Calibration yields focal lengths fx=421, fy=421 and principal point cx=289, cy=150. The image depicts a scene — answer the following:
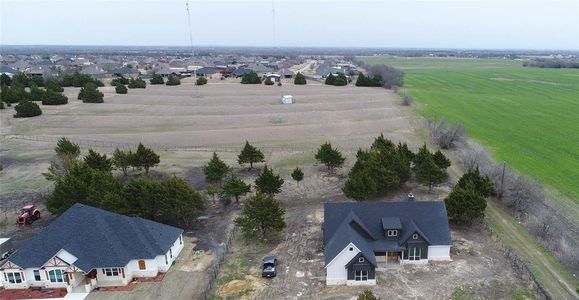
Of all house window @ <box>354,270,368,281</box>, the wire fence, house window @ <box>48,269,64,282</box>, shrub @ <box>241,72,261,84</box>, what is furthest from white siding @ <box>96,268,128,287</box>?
shrub @ <box>241,72,261,84</box>

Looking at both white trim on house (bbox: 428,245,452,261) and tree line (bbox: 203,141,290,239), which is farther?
tree line (bbox: 203,141,290,239)

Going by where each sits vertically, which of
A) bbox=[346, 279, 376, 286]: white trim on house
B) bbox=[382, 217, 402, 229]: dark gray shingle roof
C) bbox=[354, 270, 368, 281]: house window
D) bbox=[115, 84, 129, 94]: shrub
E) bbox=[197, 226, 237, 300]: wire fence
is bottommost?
bbox=[197, 226, 237, 300]: wire fence

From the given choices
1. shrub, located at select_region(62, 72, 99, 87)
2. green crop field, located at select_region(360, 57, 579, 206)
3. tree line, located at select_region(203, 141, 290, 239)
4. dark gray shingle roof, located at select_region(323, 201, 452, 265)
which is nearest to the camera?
dark gray shingle roof, located at select_region(323, 201, 452, 265)

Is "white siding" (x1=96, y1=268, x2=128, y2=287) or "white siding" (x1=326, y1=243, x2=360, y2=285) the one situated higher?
"white siding" (x1=326, y1=243, x2=360, y2=285)

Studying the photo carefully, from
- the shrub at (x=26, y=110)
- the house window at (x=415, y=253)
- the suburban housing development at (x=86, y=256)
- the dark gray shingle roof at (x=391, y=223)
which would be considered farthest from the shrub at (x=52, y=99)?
the house window at (x=415, y=253)

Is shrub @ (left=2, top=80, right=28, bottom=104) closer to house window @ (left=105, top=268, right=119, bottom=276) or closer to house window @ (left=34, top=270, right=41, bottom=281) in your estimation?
house window @ (left=34, top=270, right=41, bottom=281)

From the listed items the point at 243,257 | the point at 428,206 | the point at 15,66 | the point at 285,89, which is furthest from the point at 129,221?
the point at 15,66

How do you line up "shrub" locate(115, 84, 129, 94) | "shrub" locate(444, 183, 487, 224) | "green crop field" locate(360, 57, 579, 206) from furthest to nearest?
"shrub" locate(115, 84, 129, 94)
"green crop field" locate(360, 57, 579, 206)
"shrub" locate(444, 183, 487, 224)

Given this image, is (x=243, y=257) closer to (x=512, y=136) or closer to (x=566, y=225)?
(x=566, y=225)
